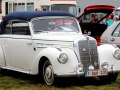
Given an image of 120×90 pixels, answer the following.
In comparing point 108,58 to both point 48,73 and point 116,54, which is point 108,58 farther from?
point 48,73

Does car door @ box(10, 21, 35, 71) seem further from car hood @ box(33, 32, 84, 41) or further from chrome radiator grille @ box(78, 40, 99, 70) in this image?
chrome radiator grille @ box(78, 40, 99, 70)

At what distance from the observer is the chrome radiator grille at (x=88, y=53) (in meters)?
10.7

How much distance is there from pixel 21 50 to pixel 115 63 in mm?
2281

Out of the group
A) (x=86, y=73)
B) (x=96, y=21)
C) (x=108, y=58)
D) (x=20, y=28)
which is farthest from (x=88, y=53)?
(x=96, y=21)

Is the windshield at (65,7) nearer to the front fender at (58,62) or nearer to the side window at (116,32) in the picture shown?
the side window at (116,32)

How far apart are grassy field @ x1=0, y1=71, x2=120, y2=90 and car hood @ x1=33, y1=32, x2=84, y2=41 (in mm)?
912

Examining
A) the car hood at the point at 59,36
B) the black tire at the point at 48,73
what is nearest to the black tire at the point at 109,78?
the car hood at the point at 59,36

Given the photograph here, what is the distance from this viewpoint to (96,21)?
67.3 feet

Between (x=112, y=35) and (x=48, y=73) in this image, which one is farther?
(x=112, y=35)

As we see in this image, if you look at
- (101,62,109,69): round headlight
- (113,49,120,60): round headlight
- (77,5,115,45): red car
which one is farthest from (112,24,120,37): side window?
(77,5,115,45): red car

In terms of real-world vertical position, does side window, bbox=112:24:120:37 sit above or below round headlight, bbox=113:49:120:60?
above

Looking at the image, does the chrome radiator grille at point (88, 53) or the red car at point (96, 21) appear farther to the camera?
the red car at point (96, 21)

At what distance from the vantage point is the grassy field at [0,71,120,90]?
35.2ft

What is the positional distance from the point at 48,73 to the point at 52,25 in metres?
1.57
